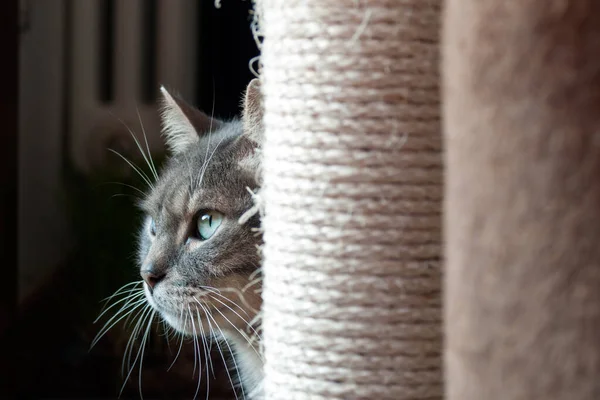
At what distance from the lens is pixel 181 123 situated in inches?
56.6

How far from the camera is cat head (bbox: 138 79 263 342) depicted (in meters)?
1.14

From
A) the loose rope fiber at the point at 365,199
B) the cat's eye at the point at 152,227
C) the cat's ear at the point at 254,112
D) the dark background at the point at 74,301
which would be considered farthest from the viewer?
the dark background at the point at 74,301

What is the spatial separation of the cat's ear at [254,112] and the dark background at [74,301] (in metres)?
1.09

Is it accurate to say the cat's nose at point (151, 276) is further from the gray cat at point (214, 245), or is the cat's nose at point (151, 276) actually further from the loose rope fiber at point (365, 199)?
the loose rope fiber at point (365, 199)

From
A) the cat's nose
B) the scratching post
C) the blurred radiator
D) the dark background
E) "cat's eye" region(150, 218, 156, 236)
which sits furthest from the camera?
the blurred radiator

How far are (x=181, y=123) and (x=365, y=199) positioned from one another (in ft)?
2.53

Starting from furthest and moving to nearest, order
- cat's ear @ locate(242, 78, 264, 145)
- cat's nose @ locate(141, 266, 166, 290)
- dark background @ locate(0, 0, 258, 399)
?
dark background @ locate(0, 0, 258, 399)
cat's nose @ locate(141, 266, 166, 290)
cat's ear @ locate(242, 78, 264, 145)

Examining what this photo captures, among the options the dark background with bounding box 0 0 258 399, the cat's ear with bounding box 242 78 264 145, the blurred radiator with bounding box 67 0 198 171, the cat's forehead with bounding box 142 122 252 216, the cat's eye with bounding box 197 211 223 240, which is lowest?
the dark background with bounding box 0 0 258 399

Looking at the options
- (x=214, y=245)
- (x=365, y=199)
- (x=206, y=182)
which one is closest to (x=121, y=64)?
(x=206, y=182)

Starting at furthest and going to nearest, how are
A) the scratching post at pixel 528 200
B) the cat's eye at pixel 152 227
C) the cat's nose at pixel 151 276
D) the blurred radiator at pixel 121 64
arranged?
the blurred radiator at pixel 121 64, the cat's eye at pixel 152 227, the cat's nose at pixel 151 276, the scratching post at pixel 528 200

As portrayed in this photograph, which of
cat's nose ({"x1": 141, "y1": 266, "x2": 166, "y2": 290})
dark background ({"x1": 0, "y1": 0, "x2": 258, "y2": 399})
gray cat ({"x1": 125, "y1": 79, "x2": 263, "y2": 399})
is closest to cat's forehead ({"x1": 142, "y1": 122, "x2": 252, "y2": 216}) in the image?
gray cat ({"x1": 125, "y1": 79, "x2": 263, "y2": 399})

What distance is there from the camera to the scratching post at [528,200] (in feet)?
1.75

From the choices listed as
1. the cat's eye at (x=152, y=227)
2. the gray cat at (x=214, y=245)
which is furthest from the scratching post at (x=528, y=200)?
the cat's eye at (x=152, y=227)

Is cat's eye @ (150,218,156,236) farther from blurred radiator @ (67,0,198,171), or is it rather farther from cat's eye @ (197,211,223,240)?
blurred radiator @ (67,0,198,171)
